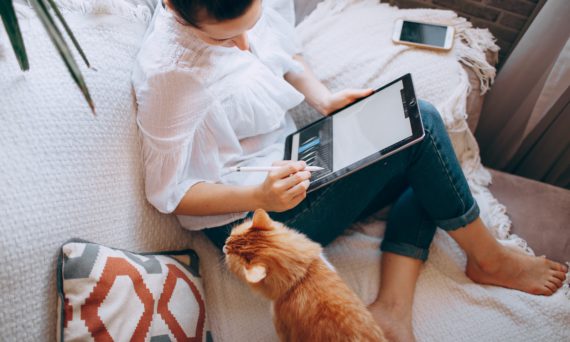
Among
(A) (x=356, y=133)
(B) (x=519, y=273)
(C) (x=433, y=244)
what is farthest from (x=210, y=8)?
(B) (x=519, y=273)

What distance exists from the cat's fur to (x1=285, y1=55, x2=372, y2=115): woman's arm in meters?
0.38

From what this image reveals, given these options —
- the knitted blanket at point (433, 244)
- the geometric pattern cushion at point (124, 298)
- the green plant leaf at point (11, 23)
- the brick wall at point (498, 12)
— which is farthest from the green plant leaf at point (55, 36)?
the brick wall at point (498, 12)

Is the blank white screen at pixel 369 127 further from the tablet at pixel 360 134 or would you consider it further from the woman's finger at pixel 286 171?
the woman's finger at pixel 286 171

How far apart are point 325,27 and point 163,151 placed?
75cm

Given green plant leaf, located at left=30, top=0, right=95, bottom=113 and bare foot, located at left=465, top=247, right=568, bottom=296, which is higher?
green plant leaf, located at left=30, top=0, right=95, bottom=113

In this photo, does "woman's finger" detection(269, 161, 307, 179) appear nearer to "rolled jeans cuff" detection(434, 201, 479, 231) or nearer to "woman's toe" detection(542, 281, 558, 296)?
"rolled jeans cuff" detection(434, 201, 479, 231)

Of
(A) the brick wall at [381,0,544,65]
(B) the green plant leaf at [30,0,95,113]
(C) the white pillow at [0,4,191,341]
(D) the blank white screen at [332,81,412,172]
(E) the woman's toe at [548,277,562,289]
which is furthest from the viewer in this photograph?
(A) the brick wall at [381,0,544,65]

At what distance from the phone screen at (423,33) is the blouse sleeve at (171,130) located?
735mm

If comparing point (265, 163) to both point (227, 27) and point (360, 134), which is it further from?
point (227, 27)

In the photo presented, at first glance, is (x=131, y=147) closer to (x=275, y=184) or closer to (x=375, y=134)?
(x=275, y=184)

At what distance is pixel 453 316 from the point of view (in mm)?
856

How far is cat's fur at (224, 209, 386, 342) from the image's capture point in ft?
2.22

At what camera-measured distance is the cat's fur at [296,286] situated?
2.22ft

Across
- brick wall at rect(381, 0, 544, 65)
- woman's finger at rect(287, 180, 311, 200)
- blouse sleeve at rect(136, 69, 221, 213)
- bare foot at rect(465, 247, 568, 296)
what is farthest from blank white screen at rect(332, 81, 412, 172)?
brick wall at rect(381, 0, 544, 65)
